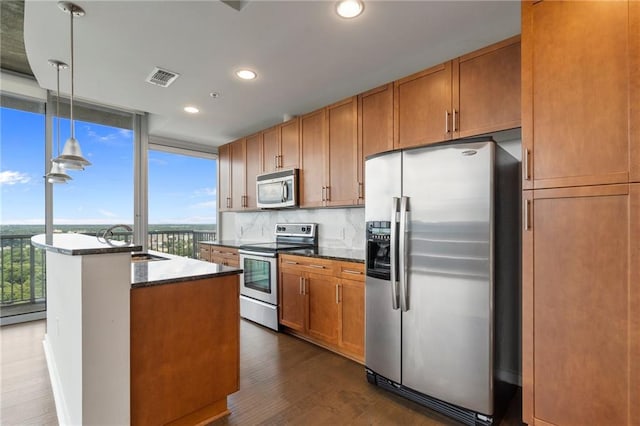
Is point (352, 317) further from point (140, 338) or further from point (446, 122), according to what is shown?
point (446, 122)

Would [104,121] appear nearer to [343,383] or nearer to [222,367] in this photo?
[222,367]

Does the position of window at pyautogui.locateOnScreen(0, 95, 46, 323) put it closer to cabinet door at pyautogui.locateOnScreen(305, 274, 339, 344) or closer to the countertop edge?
the countertop edge

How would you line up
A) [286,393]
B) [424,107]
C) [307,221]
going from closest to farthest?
[286,393]
[424,107]
[307,221]

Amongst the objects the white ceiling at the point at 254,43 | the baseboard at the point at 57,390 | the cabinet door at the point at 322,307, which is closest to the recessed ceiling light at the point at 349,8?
the white ceiling at the point at 254,43

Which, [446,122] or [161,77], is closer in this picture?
[446,122]

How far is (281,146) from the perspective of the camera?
390cm

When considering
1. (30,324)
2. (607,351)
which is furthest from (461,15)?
(30,324)

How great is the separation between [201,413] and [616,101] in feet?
9.04

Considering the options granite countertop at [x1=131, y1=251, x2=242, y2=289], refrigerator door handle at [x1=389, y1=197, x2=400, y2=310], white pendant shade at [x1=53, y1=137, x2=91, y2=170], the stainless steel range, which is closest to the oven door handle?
the stainless steel range

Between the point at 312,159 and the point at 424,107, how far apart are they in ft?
4.60

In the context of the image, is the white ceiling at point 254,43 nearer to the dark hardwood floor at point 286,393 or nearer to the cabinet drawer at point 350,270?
the cabinet drawer at point 350,270

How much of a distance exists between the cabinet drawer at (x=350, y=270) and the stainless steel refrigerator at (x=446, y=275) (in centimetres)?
30

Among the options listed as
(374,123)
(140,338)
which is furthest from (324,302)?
(374,123)

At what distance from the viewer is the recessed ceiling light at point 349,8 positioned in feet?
5.95
